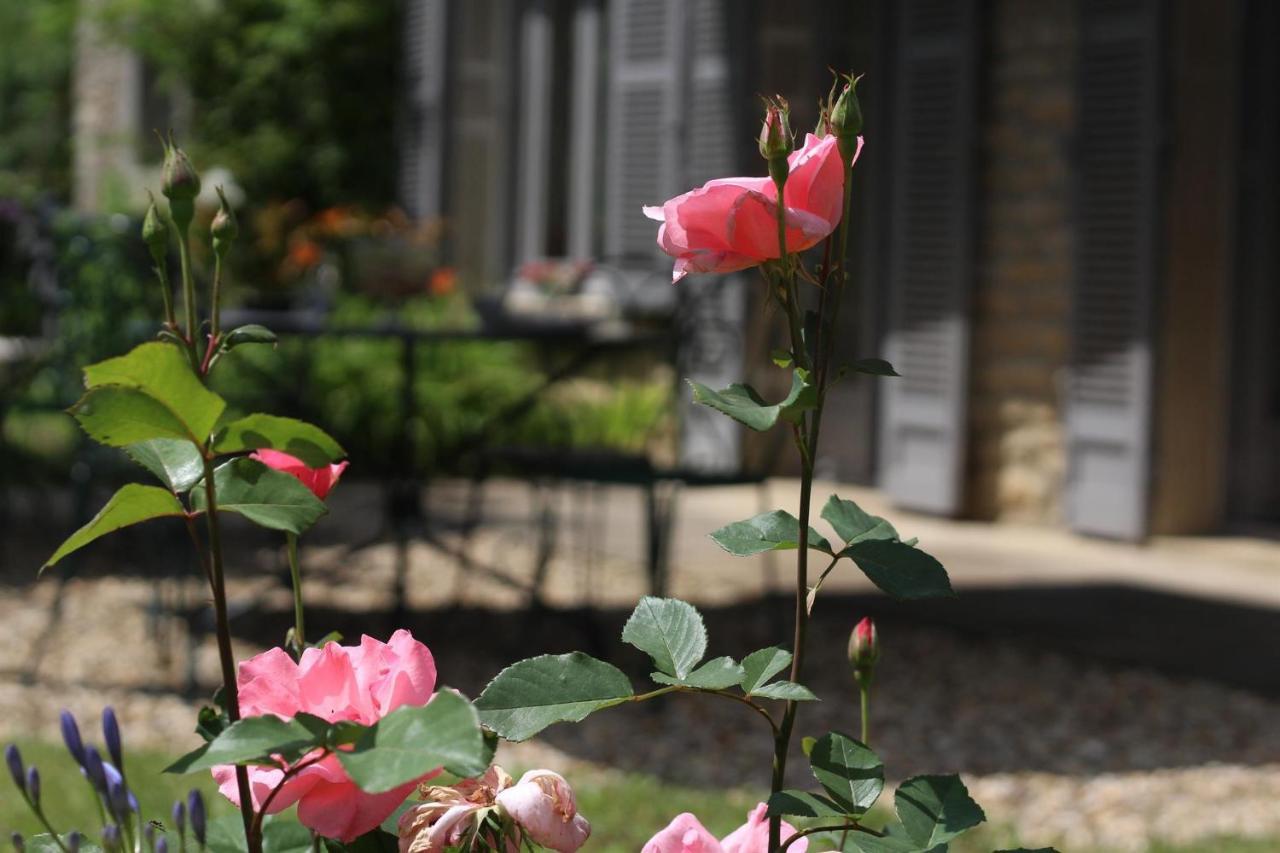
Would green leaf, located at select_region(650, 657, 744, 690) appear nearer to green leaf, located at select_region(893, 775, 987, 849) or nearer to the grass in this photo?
green leaf, located at select_region(893, 775, 987, 849)

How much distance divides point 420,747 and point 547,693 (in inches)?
5.9

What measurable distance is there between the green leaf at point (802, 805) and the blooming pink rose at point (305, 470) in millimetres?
216

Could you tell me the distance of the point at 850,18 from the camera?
790cm

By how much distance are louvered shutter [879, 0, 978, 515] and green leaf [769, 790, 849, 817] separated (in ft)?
20.2

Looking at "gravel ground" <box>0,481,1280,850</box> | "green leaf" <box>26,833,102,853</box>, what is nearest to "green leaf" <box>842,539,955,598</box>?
Result: "green leaf" <box>26,833,102,853</box>

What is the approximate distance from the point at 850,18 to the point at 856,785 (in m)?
7.48

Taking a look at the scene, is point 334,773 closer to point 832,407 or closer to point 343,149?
point 832,407

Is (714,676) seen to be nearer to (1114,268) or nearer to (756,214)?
(756,214)

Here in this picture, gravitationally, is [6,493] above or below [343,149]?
below

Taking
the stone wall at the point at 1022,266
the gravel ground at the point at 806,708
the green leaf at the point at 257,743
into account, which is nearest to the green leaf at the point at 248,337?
the green leaf at the point at 257,743

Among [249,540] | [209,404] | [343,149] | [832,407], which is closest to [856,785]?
[209,404]

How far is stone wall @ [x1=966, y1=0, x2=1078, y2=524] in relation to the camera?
21.6 ft

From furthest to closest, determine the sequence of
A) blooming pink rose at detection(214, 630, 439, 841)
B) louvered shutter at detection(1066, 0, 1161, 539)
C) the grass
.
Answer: louvered shutter at detection(1066, 0, 1161, 539), the grass, blooming pink rose at detection(214, 630, 439, 841)

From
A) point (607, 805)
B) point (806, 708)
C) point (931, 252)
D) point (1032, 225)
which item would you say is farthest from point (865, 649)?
point (931, 252)
